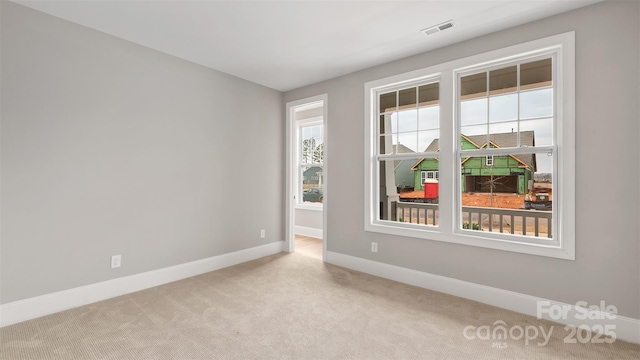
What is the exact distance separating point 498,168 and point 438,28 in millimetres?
1479

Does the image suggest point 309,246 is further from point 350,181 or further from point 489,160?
point 489,160

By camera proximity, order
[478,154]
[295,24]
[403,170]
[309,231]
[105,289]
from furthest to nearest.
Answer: [309,231] → [403,170] → [478,154] → [105,289] → [295,24]

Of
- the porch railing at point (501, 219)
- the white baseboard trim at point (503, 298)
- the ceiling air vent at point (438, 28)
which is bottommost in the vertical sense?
the white baseboard trim at point (503, 298)

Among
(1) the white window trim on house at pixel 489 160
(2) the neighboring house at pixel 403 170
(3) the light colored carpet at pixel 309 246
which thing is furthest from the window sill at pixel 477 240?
(3) the light colored carpet at pixel 309 246

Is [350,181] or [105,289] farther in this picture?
[350,181]

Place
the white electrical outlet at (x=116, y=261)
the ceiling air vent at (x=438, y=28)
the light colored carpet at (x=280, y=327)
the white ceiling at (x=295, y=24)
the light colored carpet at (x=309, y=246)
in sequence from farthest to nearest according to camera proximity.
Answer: the light colored carpet at (x=309, y=246) < the white electrical outlet at (x=116, y=261) < the ceiling air vent at (x=438, y=28) < the white ceiling at (x=295, y=24) < the light colored carpet at (x=280, y=327)

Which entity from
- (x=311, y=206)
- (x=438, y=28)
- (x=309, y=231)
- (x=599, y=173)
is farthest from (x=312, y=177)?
(x=599, y=173)

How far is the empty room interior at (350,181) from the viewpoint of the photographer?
2.23 meters

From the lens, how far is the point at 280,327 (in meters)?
2.33

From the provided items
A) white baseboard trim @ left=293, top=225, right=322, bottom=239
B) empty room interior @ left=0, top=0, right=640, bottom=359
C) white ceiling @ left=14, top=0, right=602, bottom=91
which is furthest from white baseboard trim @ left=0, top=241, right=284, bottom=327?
white ceiling @ left=14, top=0, right=602, bottom=91

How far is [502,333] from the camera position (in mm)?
2270

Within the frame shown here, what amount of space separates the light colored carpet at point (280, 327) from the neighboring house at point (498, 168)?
1161mm

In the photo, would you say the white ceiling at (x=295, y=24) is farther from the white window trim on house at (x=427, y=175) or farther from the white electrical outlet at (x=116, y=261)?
the white electrical outlet at (x=116, y=261)

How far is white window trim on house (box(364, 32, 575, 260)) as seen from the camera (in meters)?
2.41
